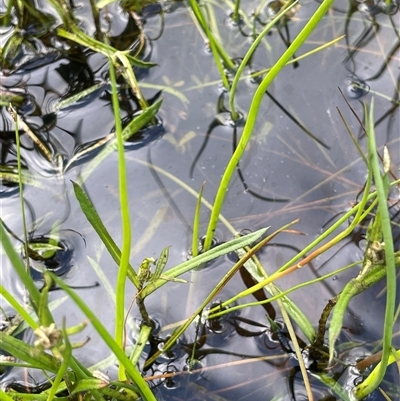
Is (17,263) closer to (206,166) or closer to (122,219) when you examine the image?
(122,219)

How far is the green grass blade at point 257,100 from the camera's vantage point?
0.66m

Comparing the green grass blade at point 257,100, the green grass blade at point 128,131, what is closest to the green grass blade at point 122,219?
the green grass blade at point 257,100

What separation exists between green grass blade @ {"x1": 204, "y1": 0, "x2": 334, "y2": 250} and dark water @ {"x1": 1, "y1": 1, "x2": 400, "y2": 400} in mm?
158

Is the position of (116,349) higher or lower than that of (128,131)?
lower

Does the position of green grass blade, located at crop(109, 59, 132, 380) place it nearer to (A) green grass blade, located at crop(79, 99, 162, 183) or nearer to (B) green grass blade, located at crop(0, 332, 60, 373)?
(B) green grass blade, located at crop(0, 332, 60, 373)

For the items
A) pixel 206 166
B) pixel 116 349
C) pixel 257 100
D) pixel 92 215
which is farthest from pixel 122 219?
pixel 206 166

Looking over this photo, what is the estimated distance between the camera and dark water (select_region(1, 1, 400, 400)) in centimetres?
90

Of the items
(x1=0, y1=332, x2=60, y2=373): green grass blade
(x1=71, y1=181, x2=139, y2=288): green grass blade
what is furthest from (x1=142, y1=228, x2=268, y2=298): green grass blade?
(x1=0, y1=332, x2=60, y2=373): green grass blade

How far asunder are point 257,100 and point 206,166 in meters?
0.36

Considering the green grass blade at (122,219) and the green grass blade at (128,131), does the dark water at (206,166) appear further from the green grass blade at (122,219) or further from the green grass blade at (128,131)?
the green grass blade at (122,219)

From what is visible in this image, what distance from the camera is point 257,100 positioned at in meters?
0.73

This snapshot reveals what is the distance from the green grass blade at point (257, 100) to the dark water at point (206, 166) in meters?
0.16

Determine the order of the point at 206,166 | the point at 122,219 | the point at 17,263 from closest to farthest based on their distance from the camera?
1. the point at 17,263
2. the point at 122,219
3. the point at 206,166

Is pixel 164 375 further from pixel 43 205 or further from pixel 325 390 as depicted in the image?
pixel 43 205
